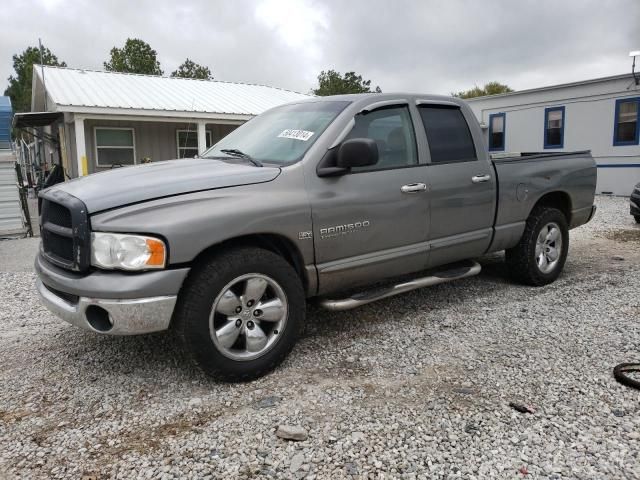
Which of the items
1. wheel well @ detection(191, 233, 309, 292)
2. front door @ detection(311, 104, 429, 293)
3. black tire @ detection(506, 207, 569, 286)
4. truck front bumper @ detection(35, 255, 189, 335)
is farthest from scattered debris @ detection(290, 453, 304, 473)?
black tire @ detection(506, 207, 569, 286)

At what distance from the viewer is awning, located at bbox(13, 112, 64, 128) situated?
14430 mm

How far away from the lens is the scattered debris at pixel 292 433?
8.98 ft

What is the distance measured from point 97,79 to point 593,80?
16.0 m

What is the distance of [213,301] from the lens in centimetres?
313

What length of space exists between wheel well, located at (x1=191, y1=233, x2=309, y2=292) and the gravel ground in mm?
674

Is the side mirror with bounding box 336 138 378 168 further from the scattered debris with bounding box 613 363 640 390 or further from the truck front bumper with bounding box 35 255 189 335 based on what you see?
the scattered debris with bounding box 613 363 640 390

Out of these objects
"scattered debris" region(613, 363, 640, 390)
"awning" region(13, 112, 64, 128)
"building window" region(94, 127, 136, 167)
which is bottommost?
"scattered debris" region(613, 363, 640, 390)

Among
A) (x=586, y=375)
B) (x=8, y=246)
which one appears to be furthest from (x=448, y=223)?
(x=8, y=246)

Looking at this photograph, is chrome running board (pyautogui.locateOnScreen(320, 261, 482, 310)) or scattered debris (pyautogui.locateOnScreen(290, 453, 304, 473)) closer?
scattered debris (pyautogui.locateOnScreen(290, 453, 304, 473))

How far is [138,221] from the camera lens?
2945mm

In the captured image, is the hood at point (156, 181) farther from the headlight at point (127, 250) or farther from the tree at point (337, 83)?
the tree at point (337, 83)

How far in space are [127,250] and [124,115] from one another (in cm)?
1279

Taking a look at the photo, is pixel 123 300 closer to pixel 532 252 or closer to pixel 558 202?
pixel 532 252

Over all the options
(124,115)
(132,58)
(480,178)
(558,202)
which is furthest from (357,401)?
(132,58)
